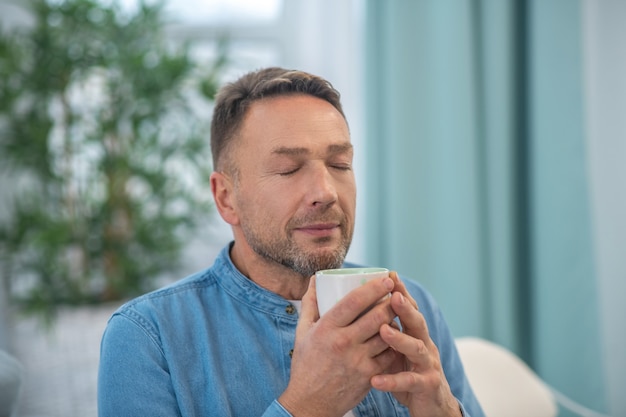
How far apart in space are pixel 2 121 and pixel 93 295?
0.85m

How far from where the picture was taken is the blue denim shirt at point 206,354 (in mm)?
993

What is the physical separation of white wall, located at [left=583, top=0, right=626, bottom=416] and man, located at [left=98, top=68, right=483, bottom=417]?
3.22 ft

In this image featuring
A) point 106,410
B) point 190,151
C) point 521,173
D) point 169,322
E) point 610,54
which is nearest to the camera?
point 106,410

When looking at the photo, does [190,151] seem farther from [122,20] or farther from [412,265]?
[412,265]

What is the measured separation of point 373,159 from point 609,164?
2.60 ft

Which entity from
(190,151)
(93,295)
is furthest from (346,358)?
(93,295)

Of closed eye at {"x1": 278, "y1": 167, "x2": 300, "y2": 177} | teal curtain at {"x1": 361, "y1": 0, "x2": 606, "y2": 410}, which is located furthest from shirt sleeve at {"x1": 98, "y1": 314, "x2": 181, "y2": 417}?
teal curtain at {"x1": 361, "y1": 0, "x2": 606, "y2": 410}

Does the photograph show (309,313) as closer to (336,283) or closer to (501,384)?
(336,283)

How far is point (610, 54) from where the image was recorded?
1.94 m

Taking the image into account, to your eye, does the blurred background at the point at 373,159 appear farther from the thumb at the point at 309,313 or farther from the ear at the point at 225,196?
the thumb at the point at 309,313

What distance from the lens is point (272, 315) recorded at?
1127mm

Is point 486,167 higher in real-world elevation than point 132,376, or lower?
higher

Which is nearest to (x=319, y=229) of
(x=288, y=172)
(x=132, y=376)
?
(x=288, y=172)

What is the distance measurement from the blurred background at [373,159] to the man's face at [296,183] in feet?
2.47
